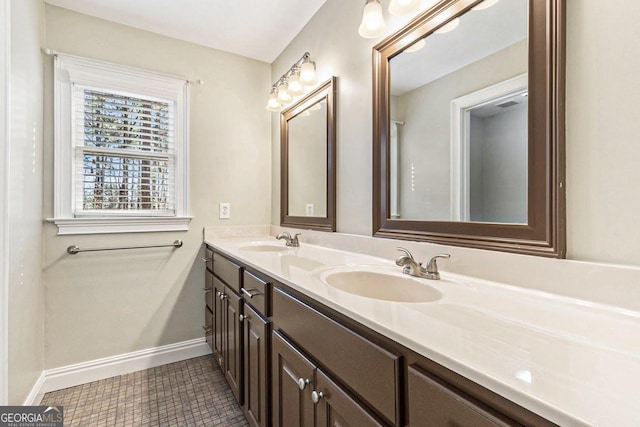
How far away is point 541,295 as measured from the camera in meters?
0.78

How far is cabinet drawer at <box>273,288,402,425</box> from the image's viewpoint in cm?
60

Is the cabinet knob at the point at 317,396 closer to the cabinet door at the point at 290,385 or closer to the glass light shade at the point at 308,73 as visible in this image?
the cabinet door at the point at 290,385

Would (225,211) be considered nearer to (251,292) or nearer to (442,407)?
(251,292)

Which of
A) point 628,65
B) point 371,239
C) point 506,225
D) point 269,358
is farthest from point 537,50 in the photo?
point 269,358

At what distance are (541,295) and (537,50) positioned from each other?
682 millimetres

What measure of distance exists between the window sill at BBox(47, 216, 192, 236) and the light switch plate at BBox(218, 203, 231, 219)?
0.24 metres

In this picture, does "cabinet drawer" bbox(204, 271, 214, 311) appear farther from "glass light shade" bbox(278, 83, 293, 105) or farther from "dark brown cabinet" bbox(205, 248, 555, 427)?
"glass light shade" bbox(278, 83, 293, 105)

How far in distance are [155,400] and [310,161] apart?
1.72m

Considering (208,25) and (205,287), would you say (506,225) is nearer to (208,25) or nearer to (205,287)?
(205,287)

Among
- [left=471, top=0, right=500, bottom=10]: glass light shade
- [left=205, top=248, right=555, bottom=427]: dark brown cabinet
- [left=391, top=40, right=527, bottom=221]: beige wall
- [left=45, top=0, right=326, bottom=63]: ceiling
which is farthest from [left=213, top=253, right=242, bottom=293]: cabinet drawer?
[left=45, top=0, right=326, bottom=63]: ceiling

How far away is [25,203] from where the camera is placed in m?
1.45

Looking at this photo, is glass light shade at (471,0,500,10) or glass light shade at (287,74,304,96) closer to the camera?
glass light shade at (471,0,500,10)

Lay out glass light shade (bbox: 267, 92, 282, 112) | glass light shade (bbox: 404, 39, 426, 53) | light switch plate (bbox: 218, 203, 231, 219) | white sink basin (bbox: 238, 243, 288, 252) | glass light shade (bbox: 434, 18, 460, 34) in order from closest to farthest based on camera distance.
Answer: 1. glass light shade (bbox: 434, 18, 460, 34)
2. glass light shade (bbox: 404, 39, 426, 53)
3. white sink basin (bbox: 238, 243, 288, 252)
4. glass light shade (bbox: 267, 92, 282, 112)
5. light switch plate (bbox: 218, 203, 231, 219)

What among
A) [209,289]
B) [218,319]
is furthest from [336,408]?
[209,289]
